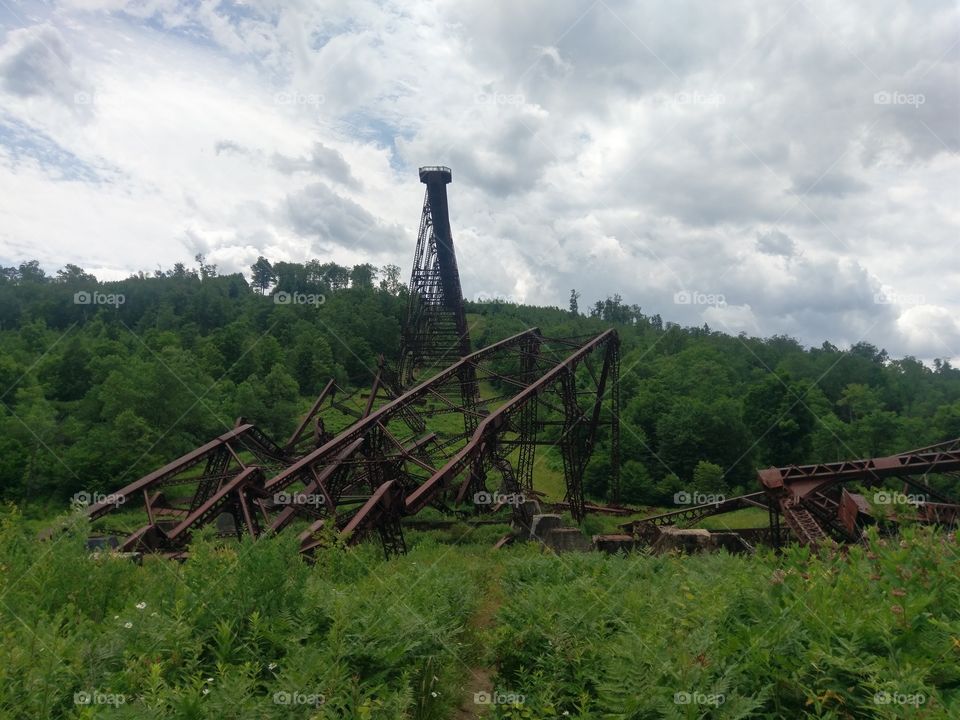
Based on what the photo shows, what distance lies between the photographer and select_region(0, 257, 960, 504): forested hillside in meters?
29.7

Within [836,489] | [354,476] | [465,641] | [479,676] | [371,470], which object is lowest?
[479,676]

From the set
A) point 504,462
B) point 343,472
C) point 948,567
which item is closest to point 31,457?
point 343,472

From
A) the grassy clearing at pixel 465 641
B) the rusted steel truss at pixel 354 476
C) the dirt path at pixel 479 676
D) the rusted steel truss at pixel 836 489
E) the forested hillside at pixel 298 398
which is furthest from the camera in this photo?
the forested hillside at pixel 298 398

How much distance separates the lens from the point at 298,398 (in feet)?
129

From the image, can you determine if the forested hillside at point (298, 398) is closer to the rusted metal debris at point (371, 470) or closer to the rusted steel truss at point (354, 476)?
the rusted metal debris at point (371, 470)

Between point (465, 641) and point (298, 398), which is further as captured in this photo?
point (298, 398)

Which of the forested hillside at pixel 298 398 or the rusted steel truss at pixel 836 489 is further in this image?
the forested hillside at pixel 298 398

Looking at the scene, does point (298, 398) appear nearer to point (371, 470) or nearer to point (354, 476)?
point (354, 476)

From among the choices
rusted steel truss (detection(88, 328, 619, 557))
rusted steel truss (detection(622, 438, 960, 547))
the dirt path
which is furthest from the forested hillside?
the dirt path

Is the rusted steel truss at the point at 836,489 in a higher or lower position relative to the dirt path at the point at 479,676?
higher

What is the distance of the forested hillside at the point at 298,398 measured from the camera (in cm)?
2973

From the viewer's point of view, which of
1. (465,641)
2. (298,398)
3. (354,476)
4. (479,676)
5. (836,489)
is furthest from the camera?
(298,398)

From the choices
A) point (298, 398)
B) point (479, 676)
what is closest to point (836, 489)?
point (479, 676)

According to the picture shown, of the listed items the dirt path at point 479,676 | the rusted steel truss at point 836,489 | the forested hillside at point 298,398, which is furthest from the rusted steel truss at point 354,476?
the forested hillside at point 298,398
